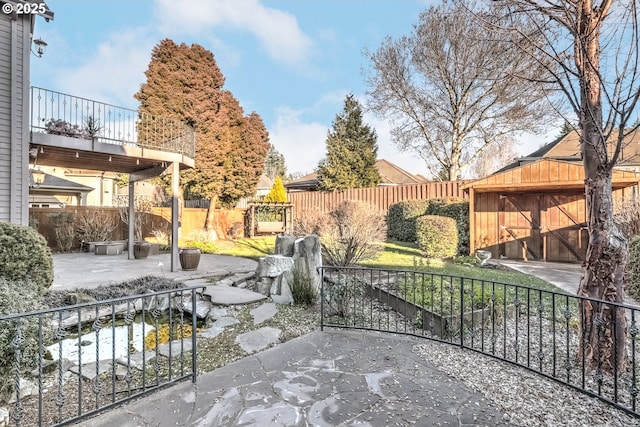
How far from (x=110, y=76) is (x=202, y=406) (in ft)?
38.8

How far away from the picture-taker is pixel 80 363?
7.40ft

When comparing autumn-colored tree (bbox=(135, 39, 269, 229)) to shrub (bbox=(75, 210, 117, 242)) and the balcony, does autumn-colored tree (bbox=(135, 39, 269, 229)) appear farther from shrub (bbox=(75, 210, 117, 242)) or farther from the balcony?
the balcony

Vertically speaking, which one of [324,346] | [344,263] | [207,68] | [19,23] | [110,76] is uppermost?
[207,68]

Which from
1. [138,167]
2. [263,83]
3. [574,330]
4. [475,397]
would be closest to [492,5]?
[475,397]

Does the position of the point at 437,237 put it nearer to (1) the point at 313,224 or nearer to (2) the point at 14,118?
(1) the point at 313,224

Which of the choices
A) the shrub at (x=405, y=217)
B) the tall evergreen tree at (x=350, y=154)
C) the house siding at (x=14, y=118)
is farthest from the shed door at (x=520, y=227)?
the house siding at (x=14, y=118)

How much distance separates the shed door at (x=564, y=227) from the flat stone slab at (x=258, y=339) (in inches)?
333

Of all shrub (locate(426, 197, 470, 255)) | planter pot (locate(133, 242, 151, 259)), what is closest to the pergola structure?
planter pot (locate(133, 242, 151, 259))

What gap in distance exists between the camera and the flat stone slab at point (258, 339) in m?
3.84

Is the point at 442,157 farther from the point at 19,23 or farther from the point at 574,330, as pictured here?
the point at 19,23

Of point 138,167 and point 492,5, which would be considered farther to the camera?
point 138,167

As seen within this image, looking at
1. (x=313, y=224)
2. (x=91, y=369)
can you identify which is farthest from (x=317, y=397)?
(x=313, y=224)

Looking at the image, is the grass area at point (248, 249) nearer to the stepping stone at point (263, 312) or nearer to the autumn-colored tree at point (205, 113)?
the autumn-colored tree at point (205, 113)

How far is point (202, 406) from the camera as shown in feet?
8.14
